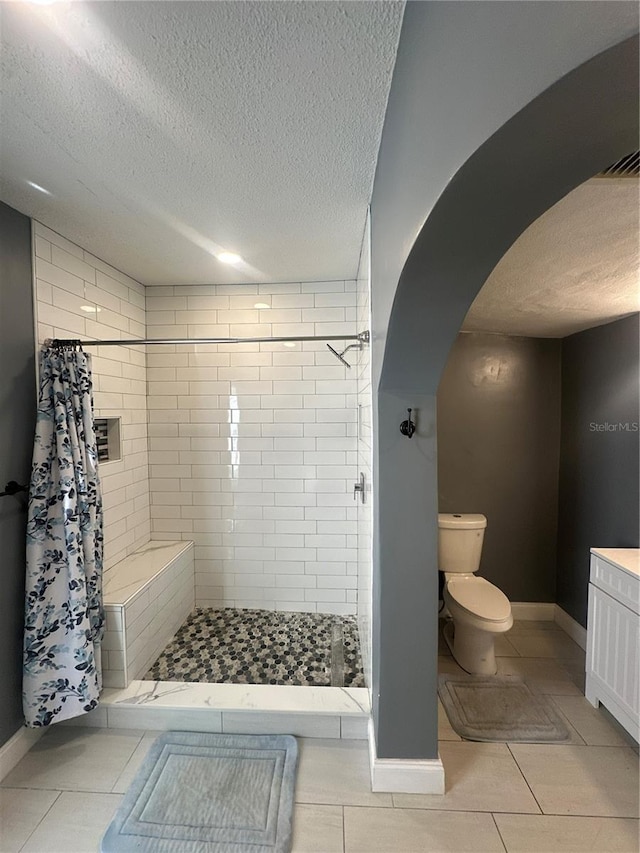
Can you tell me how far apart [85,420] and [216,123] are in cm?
→ 141

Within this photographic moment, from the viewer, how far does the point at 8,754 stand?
1.67m

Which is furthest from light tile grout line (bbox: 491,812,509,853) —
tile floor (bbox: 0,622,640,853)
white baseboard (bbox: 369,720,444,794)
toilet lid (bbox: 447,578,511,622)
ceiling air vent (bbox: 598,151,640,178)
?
ceiling air vent (bbox: 598,151,640,178)

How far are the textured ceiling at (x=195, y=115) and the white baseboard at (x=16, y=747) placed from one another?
238cm

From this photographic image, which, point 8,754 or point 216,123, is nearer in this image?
point 216,123

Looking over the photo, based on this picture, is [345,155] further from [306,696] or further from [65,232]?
[306,696]

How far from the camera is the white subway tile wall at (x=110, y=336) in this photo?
1948 millimetres

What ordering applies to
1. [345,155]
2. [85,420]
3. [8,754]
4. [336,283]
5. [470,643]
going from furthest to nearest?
[336,283] < [470,643] < [85,420] < [8,754] < [345,155]

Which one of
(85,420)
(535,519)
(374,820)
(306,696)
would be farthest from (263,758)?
(535,519)

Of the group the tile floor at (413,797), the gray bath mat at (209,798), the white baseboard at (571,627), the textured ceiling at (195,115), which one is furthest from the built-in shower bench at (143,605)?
the white baseboard at (571,627)

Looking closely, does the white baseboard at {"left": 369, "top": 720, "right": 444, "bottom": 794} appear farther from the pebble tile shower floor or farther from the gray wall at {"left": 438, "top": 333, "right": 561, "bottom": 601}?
the gray wall at {"left": 438, "top": 333, "right": 561, "bottom": 601}

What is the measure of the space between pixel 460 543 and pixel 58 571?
232 centimetres

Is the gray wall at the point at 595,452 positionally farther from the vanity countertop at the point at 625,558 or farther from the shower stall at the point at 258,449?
the shower stall at the point at 258,449

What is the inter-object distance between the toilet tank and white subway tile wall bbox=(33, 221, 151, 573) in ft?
6.93

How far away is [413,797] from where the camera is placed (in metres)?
1.54
